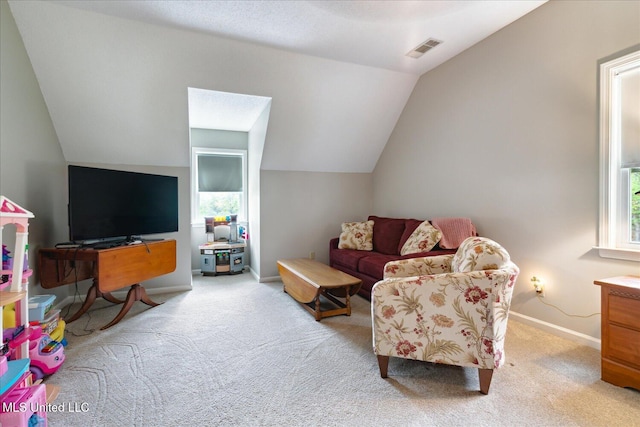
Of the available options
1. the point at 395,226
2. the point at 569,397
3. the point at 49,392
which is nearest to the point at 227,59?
the point at 395,226

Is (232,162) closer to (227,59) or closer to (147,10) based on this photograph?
(227,59)

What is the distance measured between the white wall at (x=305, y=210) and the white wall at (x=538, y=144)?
59.8 inches

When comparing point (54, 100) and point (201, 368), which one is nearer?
point (201, 368)

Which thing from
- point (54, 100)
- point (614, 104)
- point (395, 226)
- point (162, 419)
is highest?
point (54, 100)

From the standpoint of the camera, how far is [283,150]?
4.22 meters

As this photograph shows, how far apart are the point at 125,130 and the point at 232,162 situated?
1900mm

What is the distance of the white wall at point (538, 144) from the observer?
2332 mm

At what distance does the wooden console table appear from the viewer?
268 centimetres

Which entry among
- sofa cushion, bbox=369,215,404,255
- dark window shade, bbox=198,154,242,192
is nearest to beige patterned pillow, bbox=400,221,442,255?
sofa cushion, bbox=369,215,404,255

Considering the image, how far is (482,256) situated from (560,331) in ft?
4.34

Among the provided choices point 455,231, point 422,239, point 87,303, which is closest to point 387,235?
point 422,239

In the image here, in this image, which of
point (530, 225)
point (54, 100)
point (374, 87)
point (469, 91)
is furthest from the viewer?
point (374, 87)

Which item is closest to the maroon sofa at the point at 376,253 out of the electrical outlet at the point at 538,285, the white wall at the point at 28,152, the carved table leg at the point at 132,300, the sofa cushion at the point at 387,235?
the sofa cushion at the point at 387,235

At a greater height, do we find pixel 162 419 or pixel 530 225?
pixel 530 225
